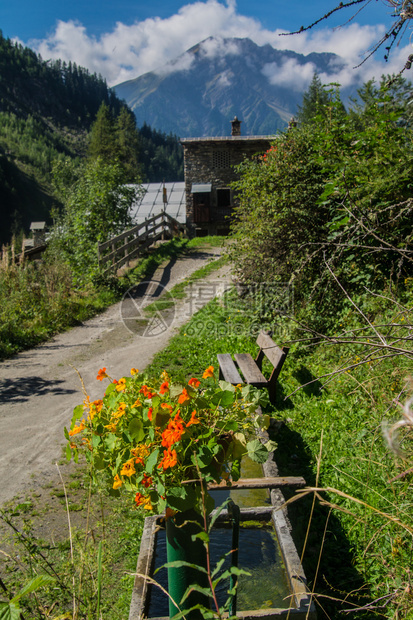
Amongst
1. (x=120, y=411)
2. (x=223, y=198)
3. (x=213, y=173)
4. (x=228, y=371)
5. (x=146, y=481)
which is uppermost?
(x=213, y=173)

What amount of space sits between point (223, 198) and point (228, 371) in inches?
834

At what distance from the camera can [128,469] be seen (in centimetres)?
185

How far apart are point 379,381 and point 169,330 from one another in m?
5.40

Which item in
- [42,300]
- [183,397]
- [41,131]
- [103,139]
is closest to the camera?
[183,397]

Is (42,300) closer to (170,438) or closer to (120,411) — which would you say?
(120,411)

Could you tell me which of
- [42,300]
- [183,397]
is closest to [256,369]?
[183,397]

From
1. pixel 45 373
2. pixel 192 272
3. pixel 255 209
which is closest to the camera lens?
pixel 45 373

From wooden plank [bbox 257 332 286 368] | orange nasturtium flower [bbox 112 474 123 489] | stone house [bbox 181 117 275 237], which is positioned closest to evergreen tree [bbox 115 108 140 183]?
stone house [bbox 181 117 275 237]

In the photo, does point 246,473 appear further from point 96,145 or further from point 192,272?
point 96,145

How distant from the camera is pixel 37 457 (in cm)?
480

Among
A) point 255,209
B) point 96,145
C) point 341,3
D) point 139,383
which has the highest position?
point 96,145

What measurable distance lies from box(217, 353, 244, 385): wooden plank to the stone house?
57.8 ft

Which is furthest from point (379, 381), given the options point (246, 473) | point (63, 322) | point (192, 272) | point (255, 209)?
point (192, 272)

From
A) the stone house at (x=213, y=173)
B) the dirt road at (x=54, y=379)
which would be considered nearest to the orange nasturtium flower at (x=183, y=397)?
the dirt road at (x=54, y=379)
